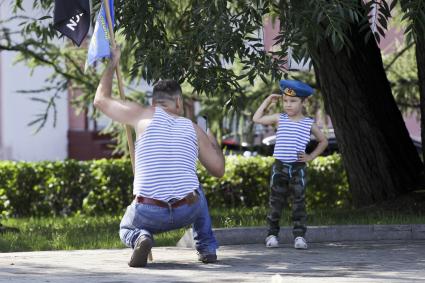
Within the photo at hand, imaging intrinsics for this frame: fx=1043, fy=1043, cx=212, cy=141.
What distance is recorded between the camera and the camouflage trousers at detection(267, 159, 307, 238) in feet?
30.8

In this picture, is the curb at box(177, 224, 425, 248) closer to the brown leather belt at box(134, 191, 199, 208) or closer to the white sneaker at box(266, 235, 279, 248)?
the white sneaker at box(266, 235, 279, 248)

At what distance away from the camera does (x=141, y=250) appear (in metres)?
7.69

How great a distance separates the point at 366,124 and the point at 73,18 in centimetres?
549

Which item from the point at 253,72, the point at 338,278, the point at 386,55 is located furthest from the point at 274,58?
the point at 386,55

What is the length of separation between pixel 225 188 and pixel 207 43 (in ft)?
25.3

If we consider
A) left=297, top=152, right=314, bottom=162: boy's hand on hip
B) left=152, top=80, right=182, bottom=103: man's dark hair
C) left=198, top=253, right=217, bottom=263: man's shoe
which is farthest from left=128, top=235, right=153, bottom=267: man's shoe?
left=297, top=152, right=314, bottom=162: boy's hand on hip

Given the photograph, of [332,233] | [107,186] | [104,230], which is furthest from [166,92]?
[107,186]

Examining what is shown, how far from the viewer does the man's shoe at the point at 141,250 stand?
763cm

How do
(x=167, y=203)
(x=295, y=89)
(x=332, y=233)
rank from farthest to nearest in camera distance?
(x=332, y=233) < (x=295, y=89) < (x=167, y=203)

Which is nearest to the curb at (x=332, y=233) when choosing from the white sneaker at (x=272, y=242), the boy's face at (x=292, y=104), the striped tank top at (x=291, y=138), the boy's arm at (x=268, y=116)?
the white sneaker at (x=272, y=242)

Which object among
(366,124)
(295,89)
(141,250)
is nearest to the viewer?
(141,250)

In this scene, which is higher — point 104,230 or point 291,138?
point 291,138

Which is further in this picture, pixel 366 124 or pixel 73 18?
pixel 366 124

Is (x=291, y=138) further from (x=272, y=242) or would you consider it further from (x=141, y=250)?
(x=141, y=250)
